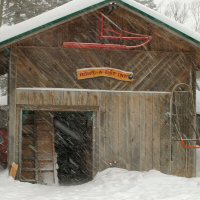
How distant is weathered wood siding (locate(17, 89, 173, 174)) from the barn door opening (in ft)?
10.4

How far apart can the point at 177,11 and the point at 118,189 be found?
51839mm

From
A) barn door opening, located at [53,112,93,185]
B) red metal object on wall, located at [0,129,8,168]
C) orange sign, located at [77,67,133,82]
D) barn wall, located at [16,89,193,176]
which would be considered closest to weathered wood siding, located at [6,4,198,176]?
barn wall, located at [16,89,193,176]

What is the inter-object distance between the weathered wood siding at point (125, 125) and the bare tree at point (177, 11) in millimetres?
46361

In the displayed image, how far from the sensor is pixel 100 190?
1141cm

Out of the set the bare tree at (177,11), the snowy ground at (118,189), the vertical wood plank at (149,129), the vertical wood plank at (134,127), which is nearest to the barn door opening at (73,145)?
the vertical wood plank at (134,127)

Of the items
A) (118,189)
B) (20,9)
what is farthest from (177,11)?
(118,189)

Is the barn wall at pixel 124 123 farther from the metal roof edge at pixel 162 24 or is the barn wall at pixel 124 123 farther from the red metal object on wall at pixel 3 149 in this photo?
the red metal object on wall at pixel 3 149

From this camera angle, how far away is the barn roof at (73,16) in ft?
41.7

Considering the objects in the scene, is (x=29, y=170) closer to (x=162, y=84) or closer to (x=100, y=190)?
(x=100, y=190)

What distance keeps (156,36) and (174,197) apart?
238 inches

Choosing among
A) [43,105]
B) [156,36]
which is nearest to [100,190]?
[43,105]

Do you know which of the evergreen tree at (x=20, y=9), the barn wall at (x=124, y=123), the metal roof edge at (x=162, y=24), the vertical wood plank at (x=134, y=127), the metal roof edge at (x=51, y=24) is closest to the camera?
the metal roof edge at (x=51, y=24)

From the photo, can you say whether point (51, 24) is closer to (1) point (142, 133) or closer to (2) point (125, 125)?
(2) point (125, 125)

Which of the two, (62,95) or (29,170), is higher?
(62,95)
